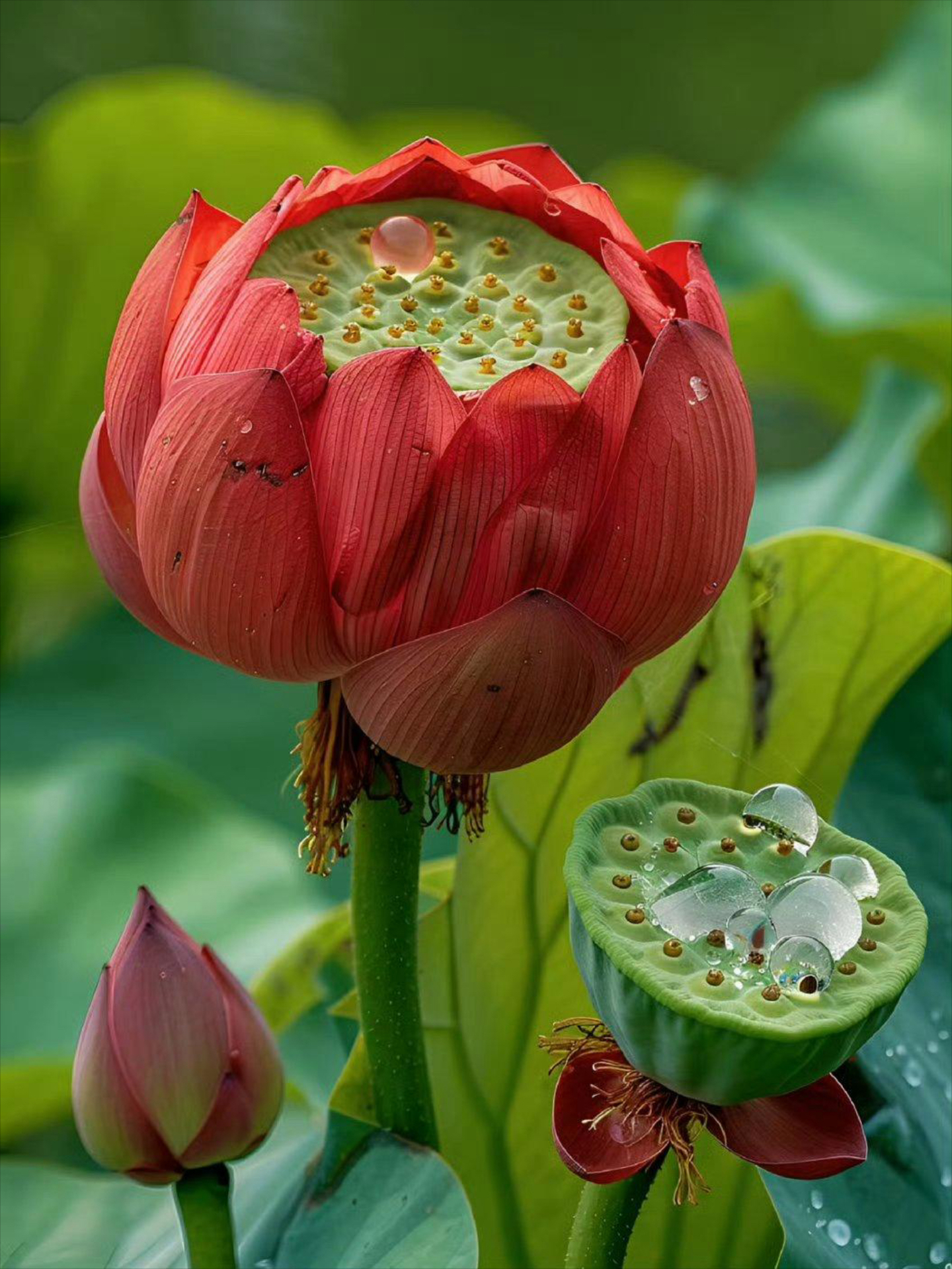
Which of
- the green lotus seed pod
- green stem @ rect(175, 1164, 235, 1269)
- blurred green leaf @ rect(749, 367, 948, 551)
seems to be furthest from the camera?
blurred green leaf @ rect(749, 367, 948, 551)

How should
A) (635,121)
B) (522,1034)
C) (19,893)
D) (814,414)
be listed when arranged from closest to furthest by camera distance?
(522,1034) < (19,893) < (814,414) < (635,121)

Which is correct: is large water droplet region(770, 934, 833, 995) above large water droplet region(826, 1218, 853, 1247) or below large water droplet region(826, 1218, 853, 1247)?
above

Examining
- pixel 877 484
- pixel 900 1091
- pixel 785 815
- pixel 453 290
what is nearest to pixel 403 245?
pixel 453 290

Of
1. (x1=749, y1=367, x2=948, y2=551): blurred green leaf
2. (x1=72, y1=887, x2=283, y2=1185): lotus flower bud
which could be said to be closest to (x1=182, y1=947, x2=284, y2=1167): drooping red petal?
(x1=72, y1=887, x2=283, y2=1185): lotus flower bud

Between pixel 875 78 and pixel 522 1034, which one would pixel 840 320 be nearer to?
pixel 875 78

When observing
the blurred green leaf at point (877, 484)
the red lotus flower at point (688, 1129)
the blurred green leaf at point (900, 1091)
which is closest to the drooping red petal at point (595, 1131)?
the red lotus flower at point (688, 1129)

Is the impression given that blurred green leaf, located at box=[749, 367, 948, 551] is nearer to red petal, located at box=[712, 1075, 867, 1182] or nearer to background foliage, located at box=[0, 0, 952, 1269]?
background foliage, located at box=[0, 0, 952, 1269]

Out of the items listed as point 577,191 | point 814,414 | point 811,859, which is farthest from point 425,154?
point 814,414
